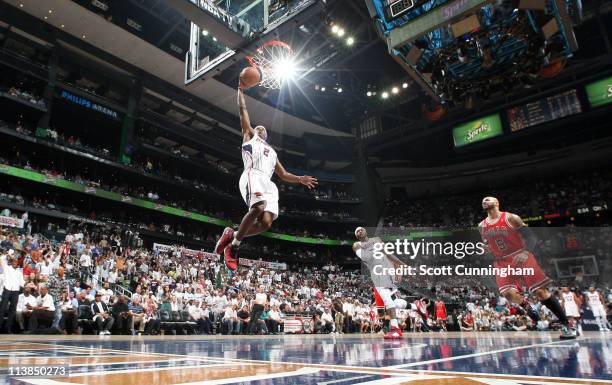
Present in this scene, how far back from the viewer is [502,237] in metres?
4.62

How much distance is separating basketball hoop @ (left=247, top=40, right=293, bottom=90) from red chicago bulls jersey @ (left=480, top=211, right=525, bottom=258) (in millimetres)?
4981

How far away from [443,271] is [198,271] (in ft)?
51.8

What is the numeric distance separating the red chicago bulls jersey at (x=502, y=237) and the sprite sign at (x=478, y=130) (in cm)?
2086

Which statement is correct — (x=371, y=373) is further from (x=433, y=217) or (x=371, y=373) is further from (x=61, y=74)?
(x=433, y=217)

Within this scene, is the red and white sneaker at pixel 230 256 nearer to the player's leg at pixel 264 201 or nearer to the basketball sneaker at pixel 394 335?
the player's leg at pixel 264 201

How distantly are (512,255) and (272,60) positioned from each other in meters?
6.04

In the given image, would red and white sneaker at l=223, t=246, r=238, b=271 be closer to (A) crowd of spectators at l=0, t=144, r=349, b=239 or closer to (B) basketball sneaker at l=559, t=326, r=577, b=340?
(B) basketball sneaker at l=559, t=326, r=577, b=340

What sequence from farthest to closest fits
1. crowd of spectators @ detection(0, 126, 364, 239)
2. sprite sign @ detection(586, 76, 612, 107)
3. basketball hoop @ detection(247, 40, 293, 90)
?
sprite sign @ detection(586, 76, 612, 107)
crowd of spectators @ detection(0, 126, 364, 239)
basketball hoop @ detection(247, 40, 293, 90)

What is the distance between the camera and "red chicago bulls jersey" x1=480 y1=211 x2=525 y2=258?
455 cm

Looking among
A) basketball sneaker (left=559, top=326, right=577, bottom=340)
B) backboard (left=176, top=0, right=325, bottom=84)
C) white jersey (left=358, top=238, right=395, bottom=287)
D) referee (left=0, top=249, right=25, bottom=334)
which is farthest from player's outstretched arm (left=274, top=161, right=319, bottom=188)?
referee (left=0, top=249, right=25, bottom=334)

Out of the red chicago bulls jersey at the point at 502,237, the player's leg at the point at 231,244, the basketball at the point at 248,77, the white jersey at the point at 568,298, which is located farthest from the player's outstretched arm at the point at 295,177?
the white jersey at the point at 568,298

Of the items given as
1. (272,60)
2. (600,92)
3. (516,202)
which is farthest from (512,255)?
(516,202)

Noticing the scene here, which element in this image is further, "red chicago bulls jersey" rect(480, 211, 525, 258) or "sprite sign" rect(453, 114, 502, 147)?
"sprite sign" rect(453, 114, 502, 147)

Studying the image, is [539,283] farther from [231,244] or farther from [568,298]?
[568,298]
